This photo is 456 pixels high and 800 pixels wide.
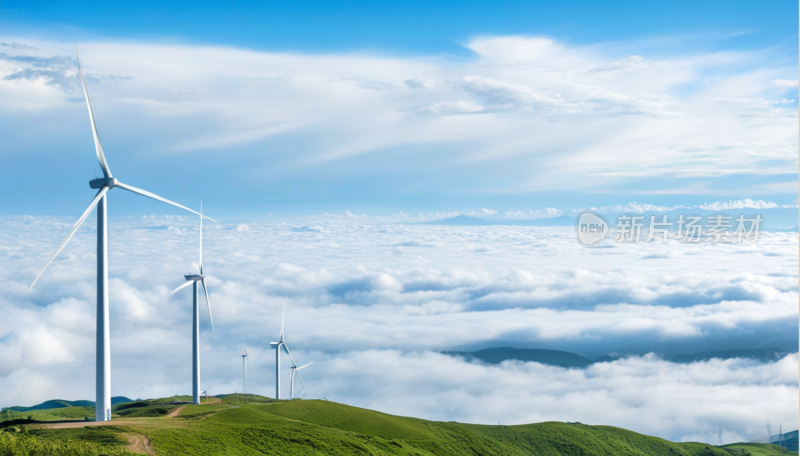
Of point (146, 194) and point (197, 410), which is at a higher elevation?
point (146, 194)

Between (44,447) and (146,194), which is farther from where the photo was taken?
(146,194)

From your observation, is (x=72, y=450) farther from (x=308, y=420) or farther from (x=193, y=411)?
(x=308, y=420)

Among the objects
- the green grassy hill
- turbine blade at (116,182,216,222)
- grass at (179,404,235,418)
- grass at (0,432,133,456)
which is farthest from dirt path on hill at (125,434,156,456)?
grass at (179,404,235,418)

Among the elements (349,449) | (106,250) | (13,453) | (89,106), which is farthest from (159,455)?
(349,449)

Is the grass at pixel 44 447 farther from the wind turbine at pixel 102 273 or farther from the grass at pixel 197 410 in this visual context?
the grass at pixel 197 410

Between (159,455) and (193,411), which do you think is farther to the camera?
(193,411)

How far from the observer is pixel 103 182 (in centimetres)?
9275

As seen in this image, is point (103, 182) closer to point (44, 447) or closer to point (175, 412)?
point (44, 447)

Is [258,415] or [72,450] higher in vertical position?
[72,450]

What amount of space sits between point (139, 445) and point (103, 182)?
37960mm

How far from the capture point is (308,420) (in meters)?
185

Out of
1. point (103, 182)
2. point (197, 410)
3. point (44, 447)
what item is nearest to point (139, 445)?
point (44, 447)

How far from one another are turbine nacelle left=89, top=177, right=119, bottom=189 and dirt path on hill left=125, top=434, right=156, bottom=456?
36.6m

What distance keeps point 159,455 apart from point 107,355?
52.2 feet
